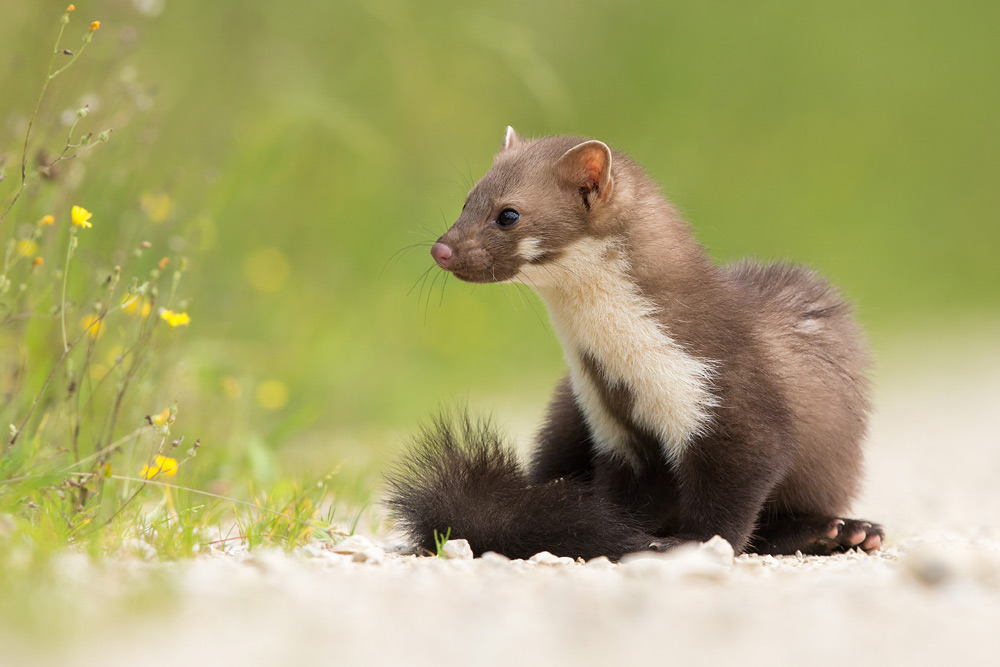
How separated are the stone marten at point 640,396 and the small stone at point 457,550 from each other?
0.47 ft

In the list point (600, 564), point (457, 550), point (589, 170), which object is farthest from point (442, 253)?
point (600, 564)

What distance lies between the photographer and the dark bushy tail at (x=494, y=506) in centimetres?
344

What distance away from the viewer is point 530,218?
380 cm

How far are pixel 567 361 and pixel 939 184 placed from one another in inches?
460

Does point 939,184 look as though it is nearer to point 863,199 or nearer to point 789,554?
point 863,199

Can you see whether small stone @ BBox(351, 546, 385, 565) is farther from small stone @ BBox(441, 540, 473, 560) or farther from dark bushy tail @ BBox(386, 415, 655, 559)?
dark bushy tail @ BBox(386, 415, 655, 559)

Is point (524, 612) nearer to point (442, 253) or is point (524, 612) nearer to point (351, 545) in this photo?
point (351, 545)

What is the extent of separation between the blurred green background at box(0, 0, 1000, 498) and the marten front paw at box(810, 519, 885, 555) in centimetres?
134

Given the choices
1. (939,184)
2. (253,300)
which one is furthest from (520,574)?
(939,184)

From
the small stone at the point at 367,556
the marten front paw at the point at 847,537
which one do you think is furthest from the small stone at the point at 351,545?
the marten front paw at the point at 847,537

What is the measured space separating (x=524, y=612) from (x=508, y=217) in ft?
6.08

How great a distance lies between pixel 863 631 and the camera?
2.10 m

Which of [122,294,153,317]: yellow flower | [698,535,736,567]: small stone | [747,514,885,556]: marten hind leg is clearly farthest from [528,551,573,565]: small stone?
[122,294,153,317]: yellow flower

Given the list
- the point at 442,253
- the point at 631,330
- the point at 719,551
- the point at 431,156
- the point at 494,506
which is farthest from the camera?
the point at 431,156
